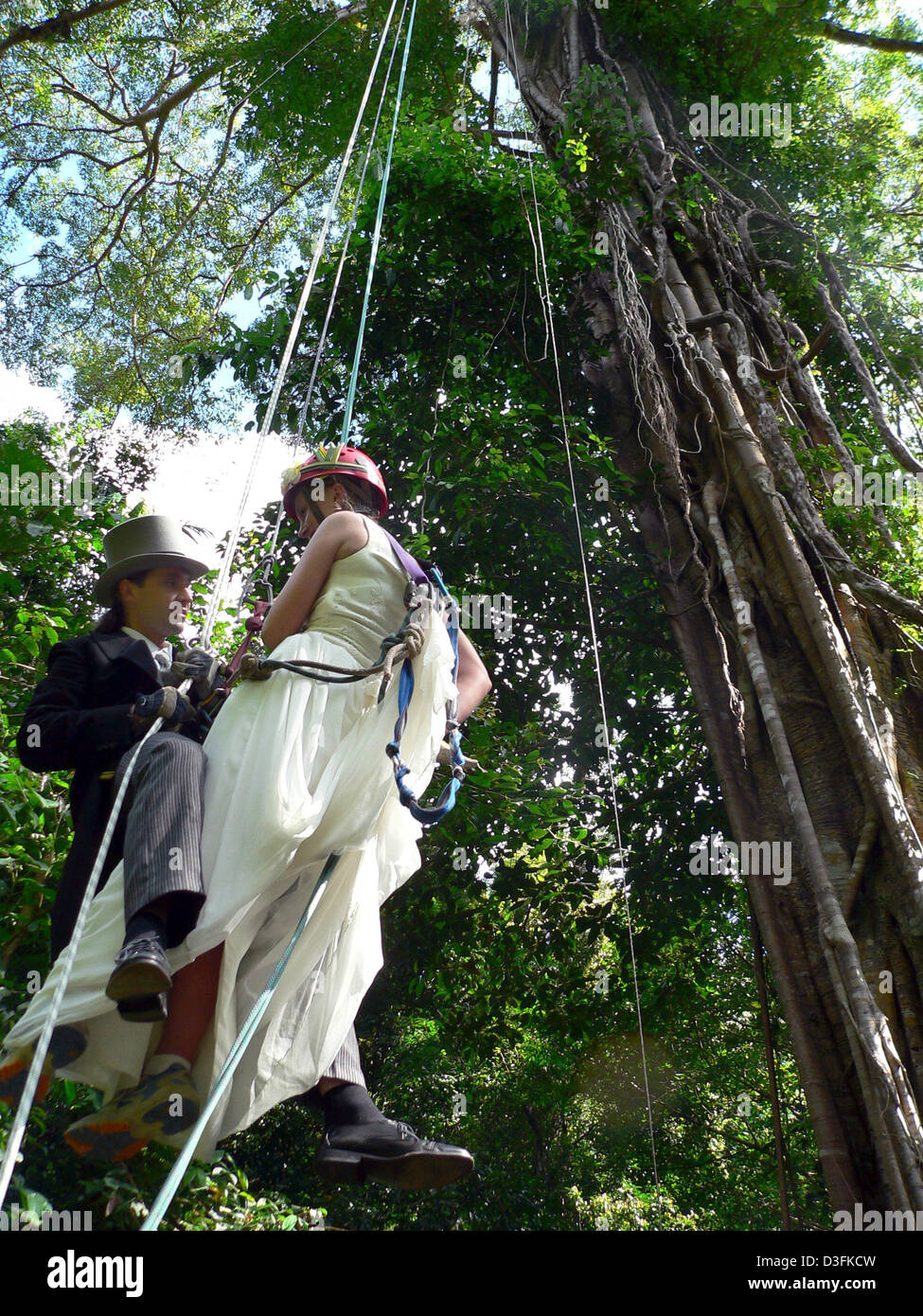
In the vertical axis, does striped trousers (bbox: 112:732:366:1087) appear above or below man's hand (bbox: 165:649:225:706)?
below

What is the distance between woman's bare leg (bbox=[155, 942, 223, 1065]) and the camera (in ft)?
5.13

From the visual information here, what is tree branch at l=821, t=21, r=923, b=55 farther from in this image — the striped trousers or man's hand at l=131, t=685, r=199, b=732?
the striped trousers

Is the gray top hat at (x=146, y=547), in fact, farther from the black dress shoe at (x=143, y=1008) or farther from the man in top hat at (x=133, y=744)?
the black dress shoe at (x=143, y=1008)

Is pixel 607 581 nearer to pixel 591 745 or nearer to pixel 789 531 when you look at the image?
pixel 591 745

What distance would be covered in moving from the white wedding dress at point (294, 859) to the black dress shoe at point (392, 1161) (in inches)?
4.6

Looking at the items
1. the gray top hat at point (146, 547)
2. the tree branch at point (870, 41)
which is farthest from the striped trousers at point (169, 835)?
the tree branch at point (870, 41)

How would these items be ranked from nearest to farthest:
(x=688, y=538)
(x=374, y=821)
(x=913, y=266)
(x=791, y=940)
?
(x=374, y=821), (x=791, y=940), (x=688, y=538), (x=913, y=266)

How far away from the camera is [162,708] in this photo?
1777 mm

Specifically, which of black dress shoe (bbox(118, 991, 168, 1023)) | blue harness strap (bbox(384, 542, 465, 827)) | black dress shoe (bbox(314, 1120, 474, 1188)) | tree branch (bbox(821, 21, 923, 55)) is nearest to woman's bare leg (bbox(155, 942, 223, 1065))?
black dress shoe (bbox(118, 991, 168, 1023))

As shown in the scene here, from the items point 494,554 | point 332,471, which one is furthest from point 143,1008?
point 494,554

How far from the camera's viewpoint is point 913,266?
18.6ft

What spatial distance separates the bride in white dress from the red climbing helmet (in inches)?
6.6

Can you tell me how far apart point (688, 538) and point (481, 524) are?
90 cm
